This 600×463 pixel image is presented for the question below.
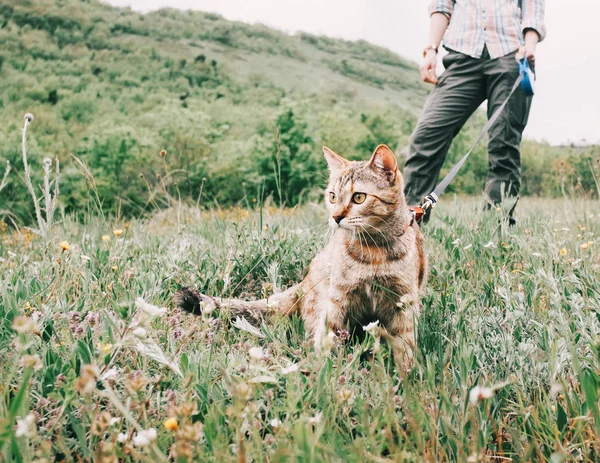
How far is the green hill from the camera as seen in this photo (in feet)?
46.0

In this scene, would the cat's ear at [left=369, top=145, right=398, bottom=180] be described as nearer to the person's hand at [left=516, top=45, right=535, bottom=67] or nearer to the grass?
the grass

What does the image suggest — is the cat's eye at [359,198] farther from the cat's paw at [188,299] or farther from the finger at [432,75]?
the finger at [432,75]

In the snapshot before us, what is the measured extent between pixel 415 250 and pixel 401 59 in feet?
162

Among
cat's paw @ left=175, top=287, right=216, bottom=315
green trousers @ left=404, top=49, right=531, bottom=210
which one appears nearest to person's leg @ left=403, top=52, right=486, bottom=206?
green trousers @ left=404, top=49, right=531, bottom=210

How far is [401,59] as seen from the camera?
47.5m

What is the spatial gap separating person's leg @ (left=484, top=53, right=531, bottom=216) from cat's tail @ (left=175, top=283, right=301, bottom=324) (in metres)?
2.50

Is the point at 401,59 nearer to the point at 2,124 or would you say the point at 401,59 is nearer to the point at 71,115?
the point at 71,115

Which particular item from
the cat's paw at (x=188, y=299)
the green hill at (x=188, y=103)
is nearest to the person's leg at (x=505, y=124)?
the green hill at (x=188, y=103)

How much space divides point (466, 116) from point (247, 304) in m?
3.22

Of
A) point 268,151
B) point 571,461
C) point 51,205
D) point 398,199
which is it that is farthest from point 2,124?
point 571,461

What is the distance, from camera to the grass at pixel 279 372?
1175mm

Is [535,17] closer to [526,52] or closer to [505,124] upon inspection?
[526,52]

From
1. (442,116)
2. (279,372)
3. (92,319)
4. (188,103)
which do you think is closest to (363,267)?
(279,372)

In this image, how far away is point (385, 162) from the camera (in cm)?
256
